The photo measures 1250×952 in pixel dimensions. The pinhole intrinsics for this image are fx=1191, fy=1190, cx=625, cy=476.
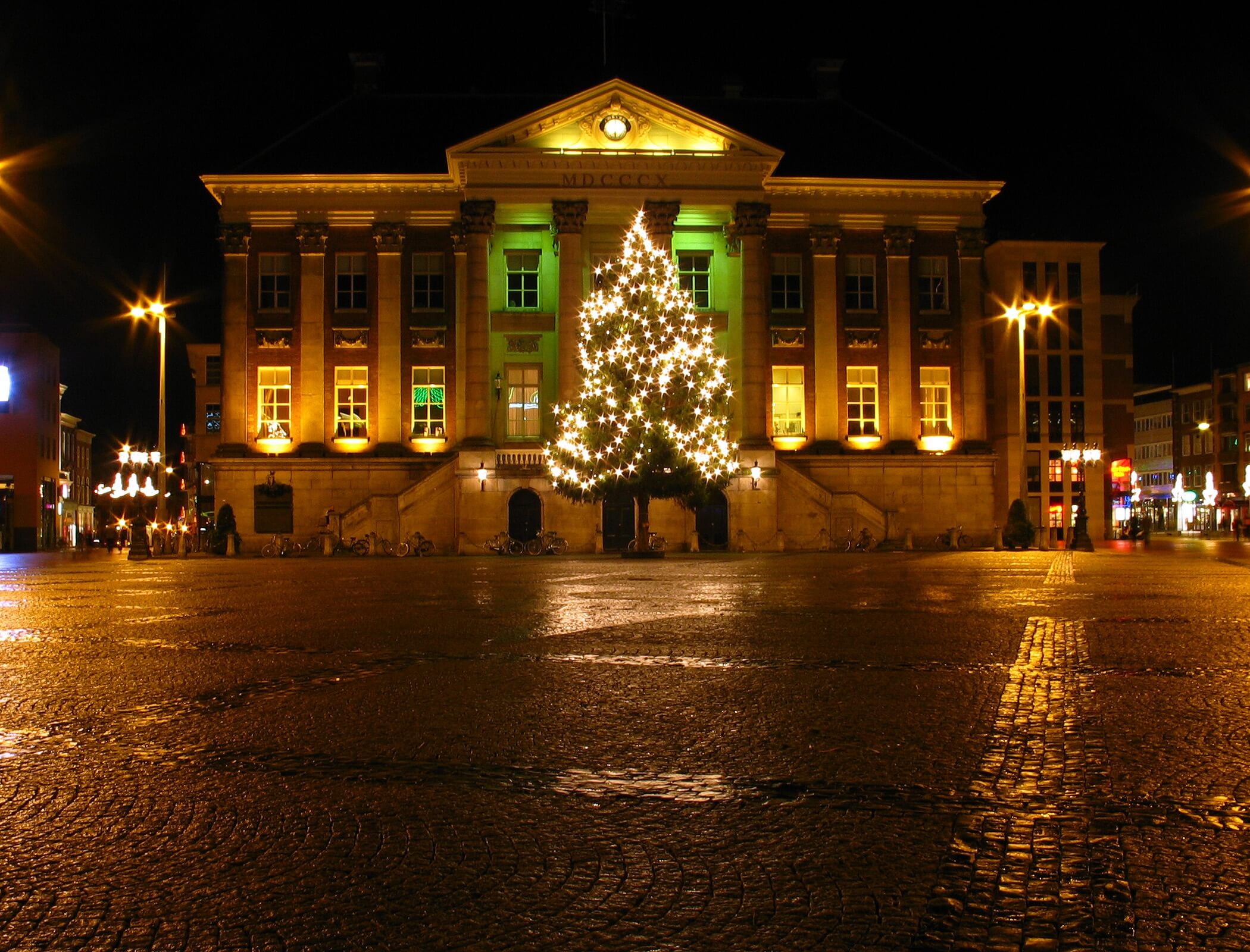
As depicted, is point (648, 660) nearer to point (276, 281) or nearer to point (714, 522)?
point (714, 522)

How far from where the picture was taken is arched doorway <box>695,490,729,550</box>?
49375mm

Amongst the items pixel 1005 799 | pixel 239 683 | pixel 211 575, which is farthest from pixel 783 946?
pixel 211 575

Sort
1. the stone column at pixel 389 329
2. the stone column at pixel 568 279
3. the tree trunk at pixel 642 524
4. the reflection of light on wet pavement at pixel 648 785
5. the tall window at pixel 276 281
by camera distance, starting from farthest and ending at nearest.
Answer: the tall window at pixel 276 281 → the stone column at pixel 389 329 → the stone column at pixel 568 279 → the tree trunk at pixel 642 524 → the reflection of light on wet pavement at pixel 648 785

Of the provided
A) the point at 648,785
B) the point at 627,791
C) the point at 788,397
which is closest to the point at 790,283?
the point at 788,397

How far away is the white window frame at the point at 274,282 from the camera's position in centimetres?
5256

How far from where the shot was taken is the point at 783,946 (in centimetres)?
347

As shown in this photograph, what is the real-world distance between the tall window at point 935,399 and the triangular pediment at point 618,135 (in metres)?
12.4

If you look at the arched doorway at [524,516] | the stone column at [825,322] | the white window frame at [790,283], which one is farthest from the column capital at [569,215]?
→ the arched doorway at [524,516]

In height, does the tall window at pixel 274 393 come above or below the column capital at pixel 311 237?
below

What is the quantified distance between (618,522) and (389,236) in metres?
16.3

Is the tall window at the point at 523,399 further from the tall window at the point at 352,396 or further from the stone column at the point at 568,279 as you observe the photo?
the tall window at the point at 352,396

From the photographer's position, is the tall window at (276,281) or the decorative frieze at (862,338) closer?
the tall window at (276,281)

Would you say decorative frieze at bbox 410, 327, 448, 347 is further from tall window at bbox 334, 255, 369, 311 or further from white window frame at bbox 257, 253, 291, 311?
white window frame at bbox 257, 253, 291, 311

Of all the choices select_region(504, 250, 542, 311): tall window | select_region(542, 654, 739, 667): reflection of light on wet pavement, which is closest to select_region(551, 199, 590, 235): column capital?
select_region(504, 250, 542, 311): tall window
